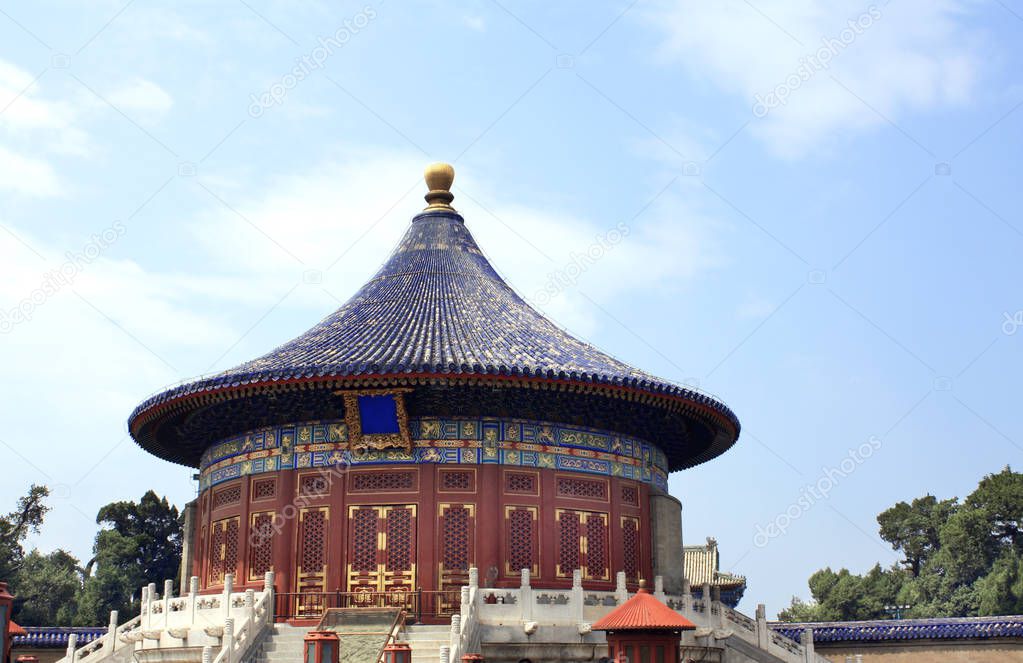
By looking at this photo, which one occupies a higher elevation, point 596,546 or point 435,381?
point 435,381

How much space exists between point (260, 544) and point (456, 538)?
166 inches

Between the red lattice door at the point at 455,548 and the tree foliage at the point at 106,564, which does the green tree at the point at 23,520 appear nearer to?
the tree foliage at the point at 106,564

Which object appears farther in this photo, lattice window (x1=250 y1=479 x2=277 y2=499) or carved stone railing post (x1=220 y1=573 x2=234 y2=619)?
lattice window (x1=250 y1=479 x2=277 y2=499)

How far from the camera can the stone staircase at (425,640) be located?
19836 millimetres

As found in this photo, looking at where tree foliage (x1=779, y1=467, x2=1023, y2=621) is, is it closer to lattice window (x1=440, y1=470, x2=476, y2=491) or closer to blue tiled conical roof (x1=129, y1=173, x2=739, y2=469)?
blue tiled conical roof (x1=129, y1=173, x2=739, y2=469)

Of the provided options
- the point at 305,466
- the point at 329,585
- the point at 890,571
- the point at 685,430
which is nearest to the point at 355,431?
the point at 305,466

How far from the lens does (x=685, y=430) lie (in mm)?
28156

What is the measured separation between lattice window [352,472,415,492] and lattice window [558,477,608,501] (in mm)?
3139

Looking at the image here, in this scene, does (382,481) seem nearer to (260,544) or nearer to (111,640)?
(260,544)

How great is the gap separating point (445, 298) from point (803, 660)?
445 inches

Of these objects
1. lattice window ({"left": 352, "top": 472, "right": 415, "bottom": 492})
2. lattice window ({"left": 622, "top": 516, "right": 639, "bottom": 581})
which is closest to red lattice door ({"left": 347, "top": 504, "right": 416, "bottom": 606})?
lattice window ({"left": 352, "top": 472, "right": 415, "bottom": 492})

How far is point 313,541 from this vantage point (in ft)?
78.7

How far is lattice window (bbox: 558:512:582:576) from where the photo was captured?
24.2 metres

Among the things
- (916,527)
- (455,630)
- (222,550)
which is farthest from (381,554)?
(916,527)
